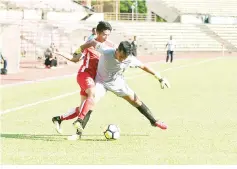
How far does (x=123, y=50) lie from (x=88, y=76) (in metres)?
1.01

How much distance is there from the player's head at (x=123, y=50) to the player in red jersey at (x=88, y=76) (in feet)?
1.34

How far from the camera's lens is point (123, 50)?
9078 mm

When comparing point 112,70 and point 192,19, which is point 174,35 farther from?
point 112,70

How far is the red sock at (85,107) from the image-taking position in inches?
375

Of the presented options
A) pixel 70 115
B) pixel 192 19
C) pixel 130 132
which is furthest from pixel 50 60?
pixel 192 19

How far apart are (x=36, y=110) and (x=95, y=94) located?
461 centimetres

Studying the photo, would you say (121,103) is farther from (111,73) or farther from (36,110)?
(111,73)

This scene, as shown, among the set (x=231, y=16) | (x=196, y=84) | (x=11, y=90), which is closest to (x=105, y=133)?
(x=11, y=90)

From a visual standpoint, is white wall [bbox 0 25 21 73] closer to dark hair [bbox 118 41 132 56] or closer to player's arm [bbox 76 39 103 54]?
player's arm [bbox 76 39 103 54]

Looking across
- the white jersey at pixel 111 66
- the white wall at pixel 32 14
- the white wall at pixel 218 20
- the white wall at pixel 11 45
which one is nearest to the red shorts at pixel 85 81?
the white jersey at pixel 111 66

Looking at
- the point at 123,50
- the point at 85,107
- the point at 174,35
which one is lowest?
the point at 174,35

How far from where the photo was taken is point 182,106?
14984mm

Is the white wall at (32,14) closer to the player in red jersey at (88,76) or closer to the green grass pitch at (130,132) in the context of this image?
the green grass pitch at (130,132)

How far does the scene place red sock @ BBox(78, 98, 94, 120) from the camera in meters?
9.53
